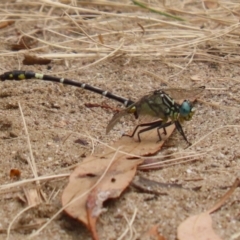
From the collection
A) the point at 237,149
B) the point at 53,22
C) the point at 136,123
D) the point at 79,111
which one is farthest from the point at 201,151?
the point at 53,22

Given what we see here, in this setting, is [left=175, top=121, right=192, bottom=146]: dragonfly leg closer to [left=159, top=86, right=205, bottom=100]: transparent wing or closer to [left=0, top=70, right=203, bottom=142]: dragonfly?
[left=0, top=70, right=203, bottom=142]: dragonfly

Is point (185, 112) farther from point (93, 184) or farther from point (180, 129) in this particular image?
point (93, 184)

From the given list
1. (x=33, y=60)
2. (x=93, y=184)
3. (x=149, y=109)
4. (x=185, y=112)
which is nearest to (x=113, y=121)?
(x=149, y=109)

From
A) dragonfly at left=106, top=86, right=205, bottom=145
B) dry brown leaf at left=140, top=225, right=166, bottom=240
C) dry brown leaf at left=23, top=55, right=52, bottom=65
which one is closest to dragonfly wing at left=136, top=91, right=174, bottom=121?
dragonfly at left=106, top=86, right=205, bottom=145

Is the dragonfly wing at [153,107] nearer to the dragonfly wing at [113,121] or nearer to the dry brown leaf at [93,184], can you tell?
the dragonfly wing at [113,121]

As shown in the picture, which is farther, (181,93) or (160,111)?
(181,93)

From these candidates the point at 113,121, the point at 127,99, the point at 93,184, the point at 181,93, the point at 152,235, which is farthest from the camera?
the point at 127,99
